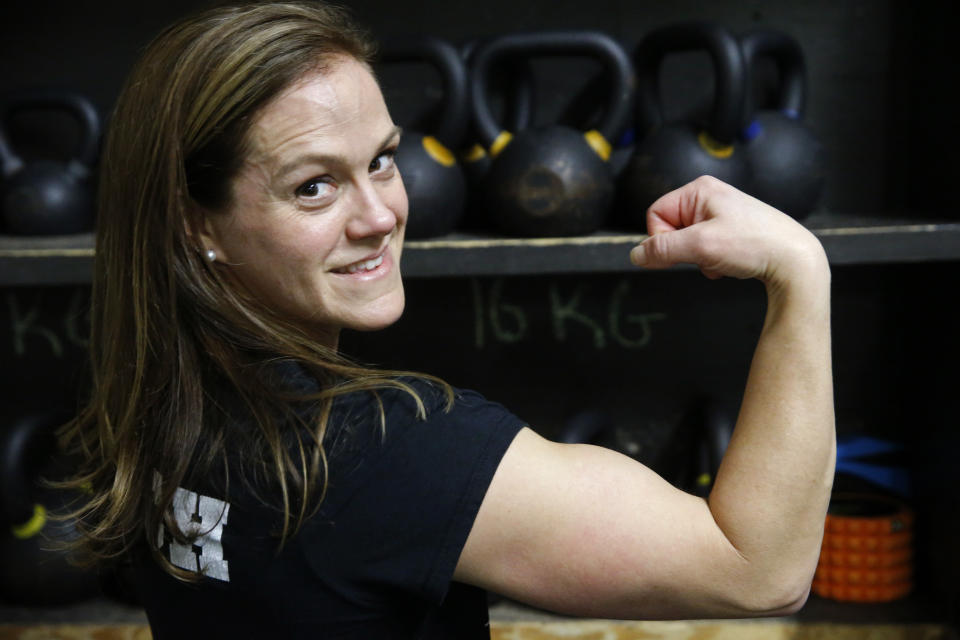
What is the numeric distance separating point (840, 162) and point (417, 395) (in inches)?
54.2

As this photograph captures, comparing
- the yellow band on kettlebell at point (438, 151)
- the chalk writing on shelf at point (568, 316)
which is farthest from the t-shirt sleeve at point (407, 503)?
the chalk writing on shelf at point (568, 316)

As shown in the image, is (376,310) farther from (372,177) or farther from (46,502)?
(46,502)

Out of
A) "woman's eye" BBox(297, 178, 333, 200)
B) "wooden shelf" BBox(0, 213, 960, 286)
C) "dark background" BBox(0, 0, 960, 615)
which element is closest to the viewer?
"woman's eye" BBox(297, 178, 333, 200)

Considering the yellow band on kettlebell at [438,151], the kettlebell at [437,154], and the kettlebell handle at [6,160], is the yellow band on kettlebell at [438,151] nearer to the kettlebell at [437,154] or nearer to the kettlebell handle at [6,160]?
the kettlebell at [437,154]

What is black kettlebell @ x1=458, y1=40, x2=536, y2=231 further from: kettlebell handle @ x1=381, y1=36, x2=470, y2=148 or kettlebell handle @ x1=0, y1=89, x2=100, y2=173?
kettlebell handle @ x1=0, y1=89, x2=100, y2=173

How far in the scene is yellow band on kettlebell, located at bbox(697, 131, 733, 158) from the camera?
141cm

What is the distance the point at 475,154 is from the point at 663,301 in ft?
1.68

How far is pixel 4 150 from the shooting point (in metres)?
1.63

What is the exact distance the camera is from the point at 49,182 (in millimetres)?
1543

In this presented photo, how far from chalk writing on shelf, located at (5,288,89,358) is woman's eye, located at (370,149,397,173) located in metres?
1.30

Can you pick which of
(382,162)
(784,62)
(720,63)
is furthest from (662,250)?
(784,62)

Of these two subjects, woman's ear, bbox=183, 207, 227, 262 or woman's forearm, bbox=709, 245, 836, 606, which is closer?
woman's forearm, bbox=709, 245, 836, 606

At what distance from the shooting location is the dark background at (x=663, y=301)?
1679mm

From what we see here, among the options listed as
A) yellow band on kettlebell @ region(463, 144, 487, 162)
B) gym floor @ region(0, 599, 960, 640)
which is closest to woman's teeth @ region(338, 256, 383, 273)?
yellow band on kettlebell @ region(463, 144, 487, 162)
